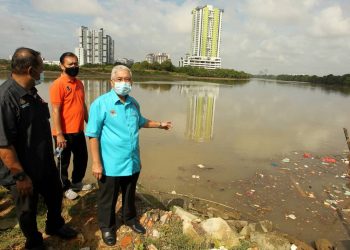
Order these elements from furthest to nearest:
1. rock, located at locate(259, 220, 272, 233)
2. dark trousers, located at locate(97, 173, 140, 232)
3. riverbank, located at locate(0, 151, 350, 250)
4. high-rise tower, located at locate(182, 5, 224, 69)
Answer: high-rise tower, located at locate(182, 5, 224, 69), rock, located at locate(259, 220, 272, 233), riverbank, located at locate(0, 151, 350, 250), dark trousers, located at locate(97, 173, 140, 232)

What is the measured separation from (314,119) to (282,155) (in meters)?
7.96

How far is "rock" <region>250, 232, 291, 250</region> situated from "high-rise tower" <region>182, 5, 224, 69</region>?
375 feet

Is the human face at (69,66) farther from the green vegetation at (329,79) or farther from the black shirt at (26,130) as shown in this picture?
the green vegetation at (329,79)

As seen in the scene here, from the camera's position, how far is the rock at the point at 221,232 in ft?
11.1

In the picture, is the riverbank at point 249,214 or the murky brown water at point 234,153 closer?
the riverbank at point 249,214

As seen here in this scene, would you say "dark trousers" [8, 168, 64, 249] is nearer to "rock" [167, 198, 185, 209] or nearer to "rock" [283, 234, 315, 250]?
"rock" [167, 198, 185, 209]

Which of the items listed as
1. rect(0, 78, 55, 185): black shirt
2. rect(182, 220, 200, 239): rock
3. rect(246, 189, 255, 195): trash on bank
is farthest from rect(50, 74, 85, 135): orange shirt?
rect(246, 189, 255, 195): trash on bank

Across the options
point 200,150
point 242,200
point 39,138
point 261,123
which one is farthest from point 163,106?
point 39,138

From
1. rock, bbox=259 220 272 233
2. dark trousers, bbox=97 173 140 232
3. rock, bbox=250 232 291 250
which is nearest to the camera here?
dark trousers, bbox=97 173 140 232

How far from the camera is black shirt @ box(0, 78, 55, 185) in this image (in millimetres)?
2303

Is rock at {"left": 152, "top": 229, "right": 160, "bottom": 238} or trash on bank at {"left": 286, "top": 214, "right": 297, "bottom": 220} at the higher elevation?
rock at {"left": 152, "top": 229, "right": 160, "bottom": 238}

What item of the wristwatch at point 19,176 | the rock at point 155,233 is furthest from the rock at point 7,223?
the rock at point 155,233

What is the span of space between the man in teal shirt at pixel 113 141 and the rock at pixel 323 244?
2.78 m

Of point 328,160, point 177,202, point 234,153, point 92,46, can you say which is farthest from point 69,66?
point 92,46
